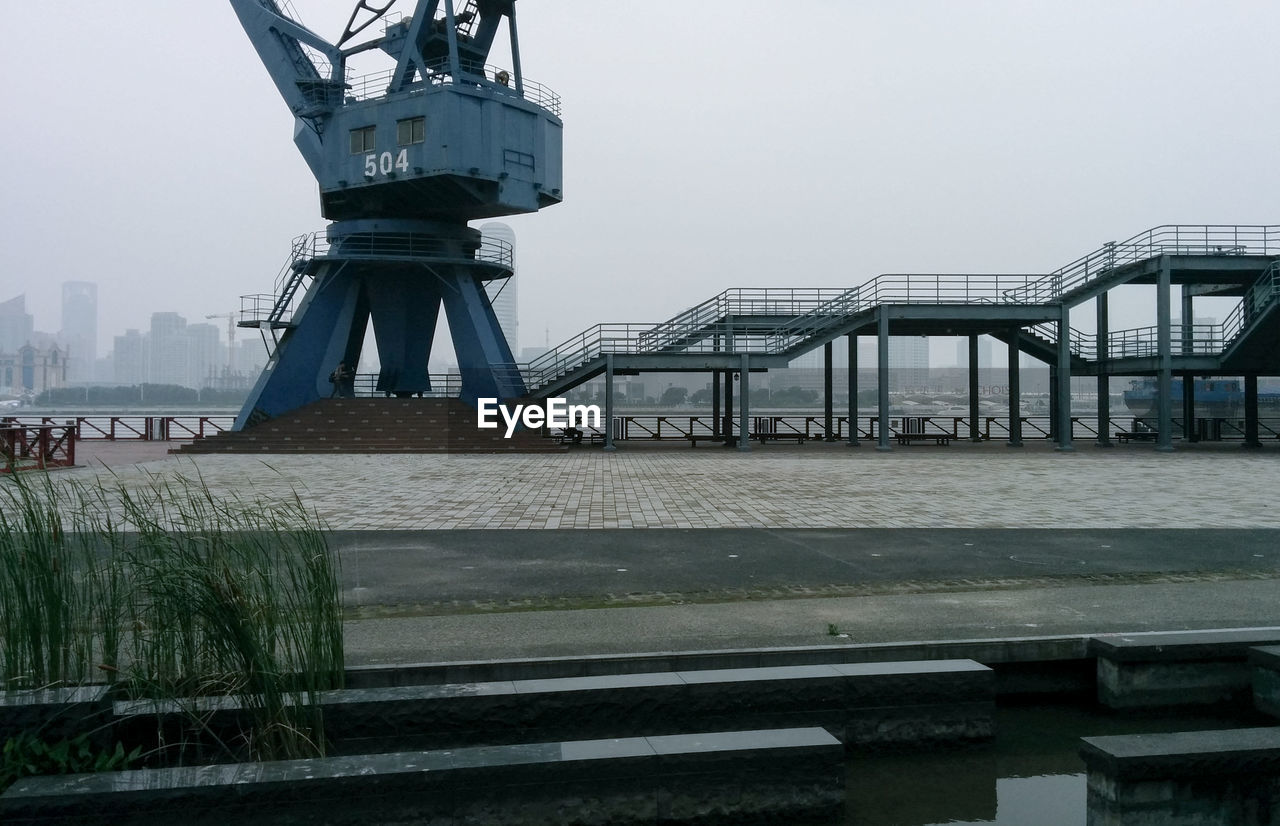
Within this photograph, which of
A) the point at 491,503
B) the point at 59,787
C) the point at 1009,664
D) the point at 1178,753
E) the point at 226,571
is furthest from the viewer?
the point at 491,503

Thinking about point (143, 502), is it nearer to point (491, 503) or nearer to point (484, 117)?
point (491, 503)

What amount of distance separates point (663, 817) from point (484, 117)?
2925cm

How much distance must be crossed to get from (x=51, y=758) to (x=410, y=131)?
29.3 metres

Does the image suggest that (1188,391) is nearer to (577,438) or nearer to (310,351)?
(577,438)

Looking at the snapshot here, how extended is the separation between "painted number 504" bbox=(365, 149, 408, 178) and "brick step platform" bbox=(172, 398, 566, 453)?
25.5 ft

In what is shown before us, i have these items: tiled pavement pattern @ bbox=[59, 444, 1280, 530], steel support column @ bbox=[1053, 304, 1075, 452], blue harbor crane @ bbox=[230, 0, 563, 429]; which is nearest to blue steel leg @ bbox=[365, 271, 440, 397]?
blue harbor crane @ bbox=[230, 0, 563, 429]

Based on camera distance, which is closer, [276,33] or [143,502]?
[143,502]

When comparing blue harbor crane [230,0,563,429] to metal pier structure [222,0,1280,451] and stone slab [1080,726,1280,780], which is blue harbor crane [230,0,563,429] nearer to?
metal pier structure [222,0,1280,451]

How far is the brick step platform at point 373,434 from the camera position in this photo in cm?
3123

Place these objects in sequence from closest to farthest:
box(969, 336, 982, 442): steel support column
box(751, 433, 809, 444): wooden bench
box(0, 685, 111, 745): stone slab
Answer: box(0, 685, 111, 745): stone slab → box(751, 433, 809, 444): wooden bench → box(969, 336, 982, 442): steel support column

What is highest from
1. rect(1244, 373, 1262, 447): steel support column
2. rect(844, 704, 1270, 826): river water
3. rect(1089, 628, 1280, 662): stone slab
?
rect(1244, 373, 1262, 447): steel support column

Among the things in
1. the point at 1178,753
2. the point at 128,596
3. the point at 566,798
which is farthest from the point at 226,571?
the point at 1178,753

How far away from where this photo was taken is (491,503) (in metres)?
16.7

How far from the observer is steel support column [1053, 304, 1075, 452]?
3278cm
